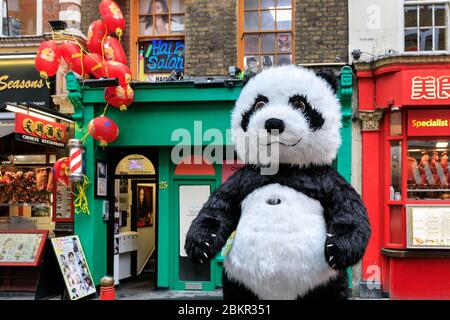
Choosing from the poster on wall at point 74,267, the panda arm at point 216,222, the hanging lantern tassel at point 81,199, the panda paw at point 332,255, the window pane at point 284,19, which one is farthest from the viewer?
the window pane at point 284,19

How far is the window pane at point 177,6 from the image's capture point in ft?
29.6

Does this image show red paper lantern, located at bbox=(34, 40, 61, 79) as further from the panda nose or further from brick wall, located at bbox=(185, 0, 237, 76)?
the panda nose

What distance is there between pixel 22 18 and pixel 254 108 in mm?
7134

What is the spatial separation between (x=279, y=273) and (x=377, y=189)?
5319 mm

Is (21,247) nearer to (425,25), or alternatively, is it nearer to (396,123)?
(396,123)

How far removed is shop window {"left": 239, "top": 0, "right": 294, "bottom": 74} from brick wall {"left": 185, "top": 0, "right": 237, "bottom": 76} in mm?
207

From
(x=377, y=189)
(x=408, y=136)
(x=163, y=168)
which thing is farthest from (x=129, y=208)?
(x=408, y=136)

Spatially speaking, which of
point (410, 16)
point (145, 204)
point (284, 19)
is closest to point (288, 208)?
point (284, 19)

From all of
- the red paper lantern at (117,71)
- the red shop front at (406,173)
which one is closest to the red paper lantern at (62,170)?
the red paper lantern at (117,71)

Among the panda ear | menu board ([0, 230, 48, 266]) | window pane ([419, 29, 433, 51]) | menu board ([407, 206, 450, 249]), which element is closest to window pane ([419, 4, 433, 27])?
window pane ([419, 29, 433, 51])

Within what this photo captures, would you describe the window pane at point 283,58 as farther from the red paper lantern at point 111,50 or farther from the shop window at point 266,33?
the red paper lantern at point 111,50

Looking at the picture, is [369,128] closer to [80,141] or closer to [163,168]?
[163,168]

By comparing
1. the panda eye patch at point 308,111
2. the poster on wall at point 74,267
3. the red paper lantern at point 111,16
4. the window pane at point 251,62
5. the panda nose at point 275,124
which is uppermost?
the red paper lantern at point 111,16

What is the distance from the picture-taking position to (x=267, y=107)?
11.9 feet
